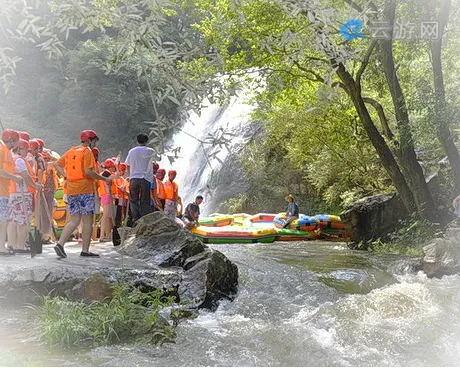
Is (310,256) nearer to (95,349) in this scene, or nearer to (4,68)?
(95,349)

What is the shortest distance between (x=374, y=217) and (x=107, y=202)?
23.6 ft

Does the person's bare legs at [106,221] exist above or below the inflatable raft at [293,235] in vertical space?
above

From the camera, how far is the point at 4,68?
207 centimetres

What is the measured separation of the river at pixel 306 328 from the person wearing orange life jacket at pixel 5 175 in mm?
1447

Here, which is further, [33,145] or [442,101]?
[442,101]

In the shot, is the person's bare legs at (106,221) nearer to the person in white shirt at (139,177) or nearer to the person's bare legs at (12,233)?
the person in white shirt at (139,177)

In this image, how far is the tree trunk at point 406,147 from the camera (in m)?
10.6

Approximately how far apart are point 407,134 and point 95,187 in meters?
7.32

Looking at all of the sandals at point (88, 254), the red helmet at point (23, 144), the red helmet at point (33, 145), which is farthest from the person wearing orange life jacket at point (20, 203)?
the sandals at point (88, 254)

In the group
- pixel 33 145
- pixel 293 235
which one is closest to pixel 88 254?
pixel 33 145

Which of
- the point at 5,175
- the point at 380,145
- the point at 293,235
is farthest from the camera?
the point at 293,235

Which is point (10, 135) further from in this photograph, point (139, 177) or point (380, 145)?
point (380, 145)

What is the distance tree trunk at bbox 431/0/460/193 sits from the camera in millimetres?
9859

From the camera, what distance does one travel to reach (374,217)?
12.5 m
